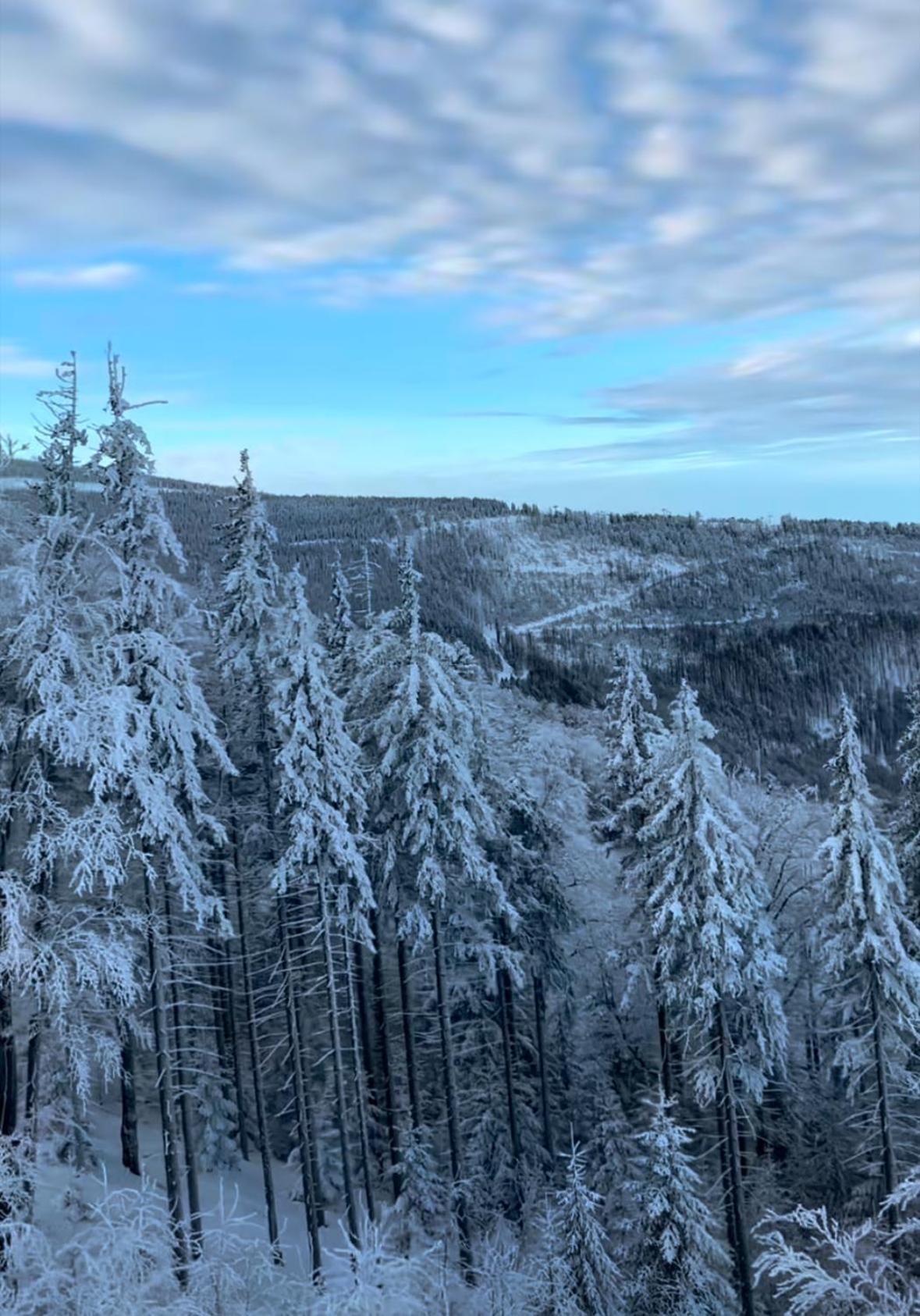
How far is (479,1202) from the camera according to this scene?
950 inches

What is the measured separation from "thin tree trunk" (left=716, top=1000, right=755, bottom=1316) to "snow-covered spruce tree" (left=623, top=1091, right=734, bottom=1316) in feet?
8.08

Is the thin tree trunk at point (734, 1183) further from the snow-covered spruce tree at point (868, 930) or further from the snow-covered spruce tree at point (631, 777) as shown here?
the snow-covered spruce tree at point (631, 777)

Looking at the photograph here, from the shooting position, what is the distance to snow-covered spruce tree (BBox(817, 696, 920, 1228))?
1973 cm

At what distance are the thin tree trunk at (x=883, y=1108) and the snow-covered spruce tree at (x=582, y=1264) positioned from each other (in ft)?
23.1

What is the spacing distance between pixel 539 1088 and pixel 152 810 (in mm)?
19601

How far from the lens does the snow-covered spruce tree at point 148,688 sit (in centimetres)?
1400

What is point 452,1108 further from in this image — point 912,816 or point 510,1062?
point 912,816

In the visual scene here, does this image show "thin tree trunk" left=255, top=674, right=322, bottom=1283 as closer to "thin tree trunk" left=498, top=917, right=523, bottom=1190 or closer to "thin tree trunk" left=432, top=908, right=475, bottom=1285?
"thin tree trunk" left=432, top=908, right=475, bottom=1285

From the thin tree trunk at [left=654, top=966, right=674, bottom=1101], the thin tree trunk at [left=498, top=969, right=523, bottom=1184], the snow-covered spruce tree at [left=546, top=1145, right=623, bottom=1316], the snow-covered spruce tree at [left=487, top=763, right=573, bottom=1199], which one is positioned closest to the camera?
the snow-covered spruce tree at [left=546, top=1145, right=623, bottom=1316]

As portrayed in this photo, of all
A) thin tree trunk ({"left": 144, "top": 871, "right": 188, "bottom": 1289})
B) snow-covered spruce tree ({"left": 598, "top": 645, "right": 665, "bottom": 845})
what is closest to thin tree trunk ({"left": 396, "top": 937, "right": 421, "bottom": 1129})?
snow-covered spruce tree ({"left": 598, "top": 645, "right": 665, "bottom": 845})

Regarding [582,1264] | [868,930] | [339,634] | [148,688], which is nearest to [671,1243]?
[582,1264]

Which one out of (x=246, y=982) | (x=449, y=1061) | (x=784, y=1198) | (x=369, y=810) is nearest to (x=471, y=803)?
(x=369, y=810)

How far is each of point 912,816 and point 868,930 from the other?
568 cm

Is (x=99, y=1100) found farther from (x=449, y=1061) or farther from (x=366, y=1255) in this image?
(x=366, y=1255)
